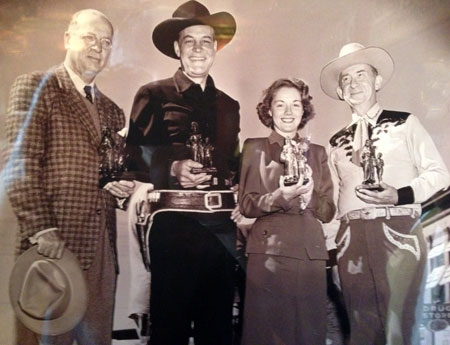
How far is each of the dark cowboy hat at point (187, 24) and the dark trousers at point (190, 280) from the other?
942mm

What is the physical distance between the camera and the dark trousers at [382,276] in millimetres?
2768

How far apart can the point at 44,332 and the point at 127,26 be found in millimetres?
1676

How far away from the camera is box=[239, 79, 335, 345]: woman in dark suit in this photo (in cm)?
270

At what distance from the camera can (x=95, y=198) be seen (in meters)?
2.67

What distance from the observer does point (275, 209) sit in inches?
109

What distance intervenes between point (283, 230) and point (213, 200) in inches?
16.1

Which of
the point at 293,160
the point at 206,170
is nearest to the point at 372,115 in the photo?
the point at 293,160

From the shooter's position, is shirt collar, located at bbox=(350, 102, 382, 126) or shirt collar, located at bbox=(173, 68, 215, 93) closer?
shirt collar, located at bbox=(173, 68, 215, 93)

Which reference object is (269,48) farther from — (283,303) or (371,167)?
(283,303)

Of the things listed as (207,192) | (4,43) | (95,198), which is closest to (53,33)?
(4,43)

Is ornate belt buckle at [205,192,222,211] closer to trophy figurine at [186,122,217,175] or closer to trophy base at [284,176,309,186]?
trophy figurine at [186,122,217,175]

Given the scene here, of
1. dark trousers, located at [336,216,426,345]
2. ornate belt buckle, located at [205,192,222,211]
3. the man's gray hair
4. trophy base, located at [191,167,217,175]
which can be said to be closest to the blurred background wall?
the man's gray hair

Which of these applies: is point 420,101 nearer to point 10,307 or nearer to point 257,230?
point 257,230

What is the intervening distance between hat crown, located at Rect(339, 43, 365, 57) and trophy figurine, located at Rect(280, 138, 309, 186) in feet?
1.83
